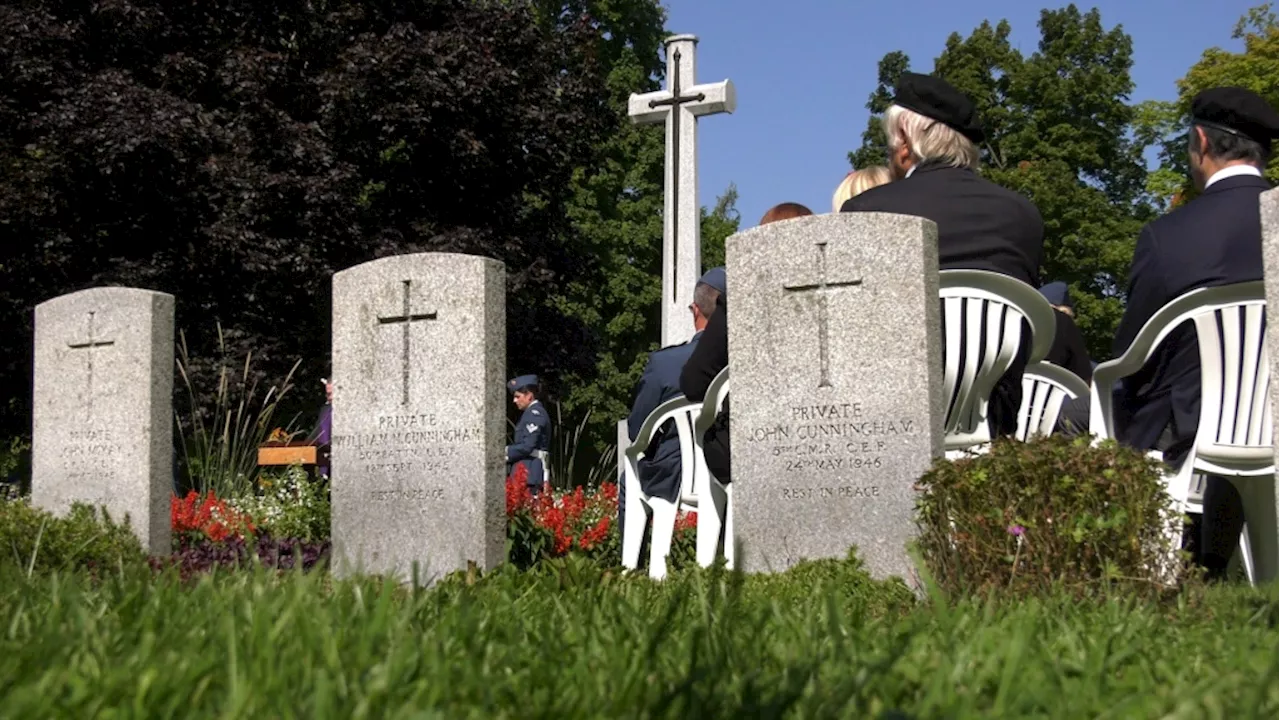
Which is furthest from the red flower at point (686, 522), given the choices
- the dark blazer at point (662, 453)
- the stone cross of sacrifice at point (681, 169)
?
the stone cross of sacrifice at point (681, 169)

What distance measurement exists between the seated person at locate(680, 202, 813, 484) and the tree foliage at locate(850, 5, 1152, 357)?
2961 cm

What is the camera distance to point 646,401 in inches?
357

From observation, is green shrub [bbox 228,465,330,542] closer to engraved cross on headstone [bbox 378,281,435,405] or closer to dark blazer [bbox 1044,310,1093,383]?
engraved cross on headstone [bbox 378,281,435,405]

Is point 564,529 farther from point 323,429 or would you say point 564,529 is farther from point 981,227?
point 323,429

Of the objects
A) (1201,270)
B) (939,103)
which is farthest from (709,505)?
(1201,270)

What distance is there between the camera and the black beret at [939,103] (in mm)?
6410

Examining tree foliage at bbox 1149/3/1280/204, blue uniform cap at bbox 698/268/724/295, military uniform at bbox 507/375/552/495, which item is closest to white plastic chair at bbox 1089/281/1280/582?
blue uniform cap at bbox 698/268/724/295

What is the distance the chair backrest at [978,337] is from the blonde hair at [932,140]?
694 millimetres

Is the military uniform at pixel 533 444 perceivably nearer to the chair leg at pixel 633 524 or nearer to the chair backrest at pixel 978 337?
the chair leg at pixel 633 524

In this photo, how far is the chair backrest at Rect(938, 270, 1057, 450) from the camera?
5781mm

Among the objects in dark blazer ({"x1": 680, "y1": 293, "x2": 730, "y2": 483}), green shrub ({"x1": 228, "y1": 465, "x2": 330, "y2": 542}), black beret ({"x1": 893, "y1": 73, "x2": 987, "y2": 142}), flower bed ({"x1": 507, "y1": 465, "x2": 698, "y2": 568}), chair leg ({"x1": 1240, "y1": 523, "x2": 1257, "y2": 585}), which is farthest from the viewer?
green shrub ({"x1": 228, "y1": 465, "x2": 330, "y2": 542})

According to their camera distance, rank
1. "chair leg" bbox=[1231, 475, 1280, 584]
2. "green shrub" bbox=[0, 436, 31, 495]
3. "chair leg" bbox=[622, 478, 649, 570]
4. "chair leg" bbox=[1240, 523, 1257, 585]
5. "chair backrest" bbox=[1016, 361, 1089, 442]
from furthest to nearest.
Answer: "green shrub" bbox=[0, 436, 31, 495] < "chair leg" bbox=[622, 478, 649, 570] < "chair backrest" bbox=[1016, 361, 1089, 442] < "chair leg" bbox=[1240, 523, 1257, 585] < "chair leg" bbox=[1231, 475, 1280, 584]

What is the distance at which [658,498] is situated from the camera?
7984mm

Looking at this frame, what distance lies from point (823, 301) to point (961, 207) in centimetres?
71
